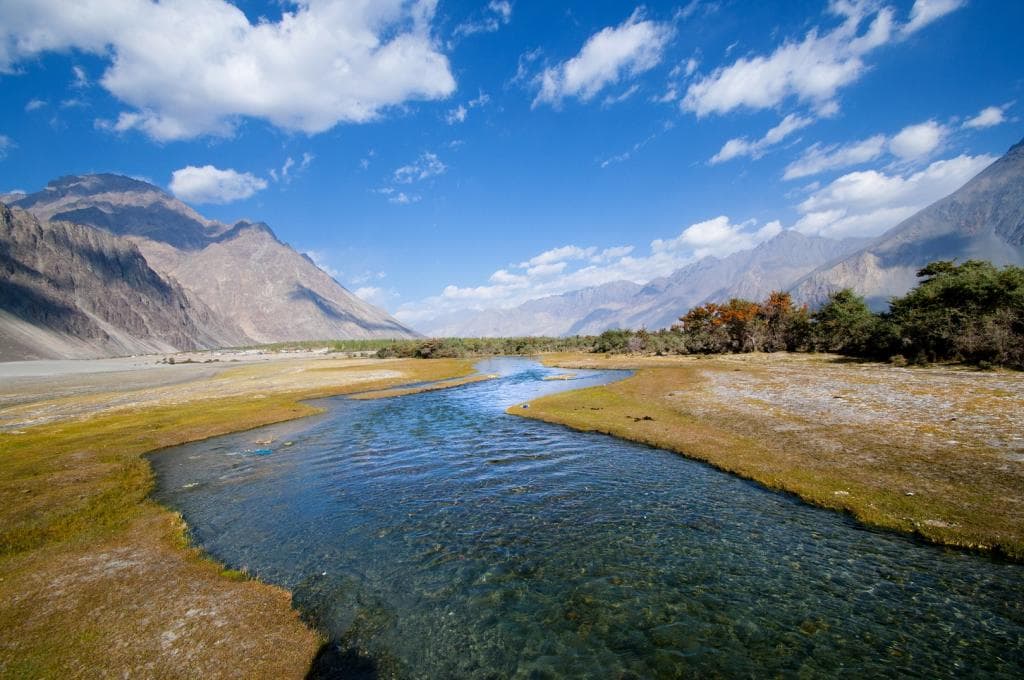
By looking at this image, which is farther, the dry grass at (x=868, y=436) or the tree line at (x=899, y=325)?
the tree line at (x=899, y=325)

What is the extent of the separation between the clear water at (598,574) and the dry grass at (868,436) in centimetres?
188

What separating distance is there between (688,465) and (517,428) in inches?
592

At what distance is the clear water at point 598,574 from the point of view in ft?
34.7

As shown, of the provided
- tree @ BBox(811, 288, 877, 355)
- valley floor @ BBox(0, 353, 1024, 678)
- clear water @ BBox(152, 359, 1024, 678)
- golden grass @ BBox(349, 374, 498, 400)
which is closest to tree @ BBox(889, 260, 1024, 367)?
valley floor @ BBox(0, 353, 1024, 678)

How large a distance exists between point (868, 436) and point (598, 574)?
2159cm

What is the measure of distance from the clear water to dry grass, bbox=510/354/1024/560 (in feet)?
6.15

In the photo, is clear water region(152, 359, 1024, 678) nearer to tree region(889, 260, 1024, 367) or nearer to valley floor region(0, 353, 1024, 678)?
valley floor region(0, 353, 1024, 678)

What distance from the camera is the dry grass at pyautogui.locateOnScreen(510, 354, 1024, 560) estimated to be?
16.3 meters

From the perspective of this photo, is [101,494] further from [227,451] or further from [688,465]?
[688,465]

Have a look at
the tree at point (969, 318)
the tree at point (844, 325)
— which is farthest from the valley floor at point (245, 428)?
the tree at point (844, 325)

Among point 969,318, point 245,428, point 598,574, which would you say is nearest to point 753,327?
point 969,318

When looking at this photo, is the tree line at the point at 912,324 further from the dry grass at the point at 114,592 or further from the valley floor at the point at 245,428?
the dry grass at the point at 114,592

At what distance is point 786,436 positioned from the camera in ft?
88.9

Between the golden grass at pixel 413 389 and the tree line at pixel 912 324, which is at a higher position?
the tree line at pixel 912 324
